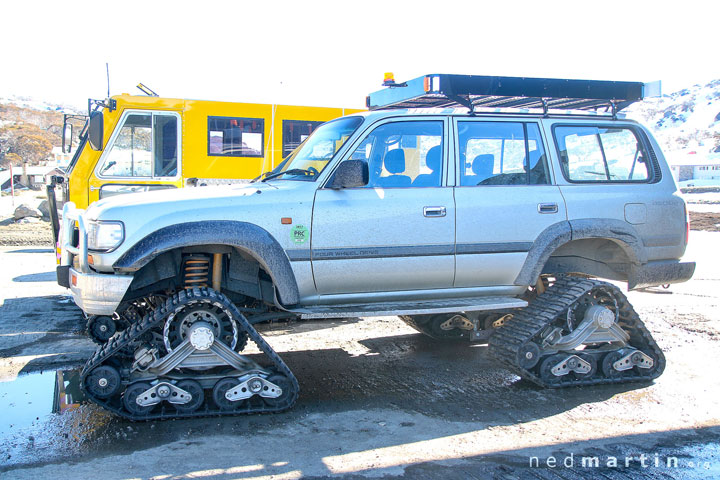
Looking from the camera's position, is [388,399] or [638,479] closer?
[638,479]

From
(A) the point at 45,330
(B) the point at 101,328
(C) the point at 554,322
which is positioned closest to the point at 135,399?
(B) the point at 101,328

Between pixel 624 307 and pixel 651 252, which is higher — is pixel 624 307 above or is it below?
below

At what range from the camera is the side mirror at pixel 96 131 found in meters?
8.80

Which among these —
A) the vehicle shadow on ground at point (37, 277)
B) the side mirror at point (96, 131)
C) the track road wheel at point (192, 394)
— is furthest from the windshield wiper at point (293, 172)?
the vehicle shadow on ground at point (37, 277)

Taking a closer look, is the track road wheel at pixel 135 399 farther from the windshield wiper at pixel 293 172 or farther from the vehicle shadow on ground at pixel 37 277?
the vehicle shadow on ground at pixel 37 277

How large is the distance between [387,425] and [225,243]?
1.82 meters

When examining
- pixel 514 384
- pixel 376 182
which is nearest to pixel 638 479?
pixel 514 384

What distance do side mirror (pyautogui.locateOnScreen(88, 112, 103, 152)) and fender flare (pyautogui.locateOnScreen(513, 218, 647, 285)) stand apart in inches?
239

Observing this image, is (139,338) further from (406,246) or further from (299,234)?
(406,246)

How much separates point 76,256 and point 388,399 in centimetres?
279

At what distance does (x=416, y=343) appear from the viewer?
7367 mm

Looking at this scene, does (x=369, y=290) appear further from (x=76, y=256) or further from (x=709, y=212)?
(x=709, y=212)

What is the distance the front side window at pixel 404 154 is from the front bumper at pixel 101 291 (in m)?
2.06

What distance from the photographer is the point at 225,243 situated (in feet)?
16.2
